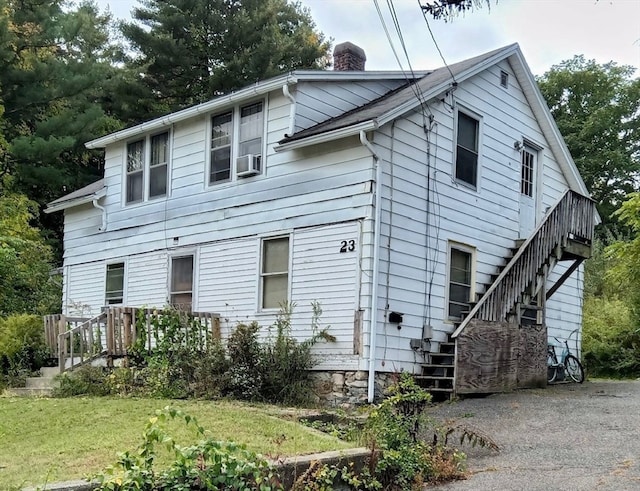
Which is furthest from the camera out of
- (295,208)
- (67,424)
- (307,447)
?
(295,208)

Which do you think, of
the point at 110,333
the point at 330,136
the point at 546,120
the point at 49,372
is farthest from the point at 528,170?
the point at 49,372

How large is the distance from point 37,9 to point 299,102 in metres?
18.5

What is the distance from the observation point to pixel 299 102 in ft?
38.8

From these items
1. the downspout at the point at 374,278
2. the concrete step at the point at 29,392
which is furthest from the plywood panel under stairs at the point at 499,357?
the concrete step at the point at 29,392

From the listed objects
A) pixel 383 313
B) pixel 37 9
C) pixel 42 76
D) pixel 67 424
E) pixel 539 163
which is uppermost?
pixel 37 9

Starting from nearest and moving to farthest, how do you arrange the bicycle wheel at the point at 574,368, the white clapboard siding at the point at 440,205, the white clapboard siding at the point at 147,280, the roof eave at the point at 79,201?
1. the white clapboard siding at the point at 440,205
2. the white clapboard siding at the point at 147,280
3. the bicycle wheel at the point at 574,368
4. the roof eave at the point at 79,201

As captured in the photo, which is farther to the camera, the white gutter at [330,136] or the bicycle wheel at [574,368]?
the bicycle wheel at [574,368]

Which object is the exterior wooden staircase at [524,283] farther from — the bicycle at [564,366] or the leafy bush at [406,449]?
the leafy bush at [406,449]

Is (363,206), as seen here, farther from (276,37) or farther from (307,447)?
(276,37)

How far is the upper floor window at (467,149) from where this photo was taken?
1266 centimetres

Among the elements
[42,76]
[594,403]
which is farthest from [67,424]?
[42,76]

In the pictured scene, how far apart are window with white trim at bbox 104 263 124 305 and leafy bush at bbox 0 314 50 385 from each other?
1581 millimetres

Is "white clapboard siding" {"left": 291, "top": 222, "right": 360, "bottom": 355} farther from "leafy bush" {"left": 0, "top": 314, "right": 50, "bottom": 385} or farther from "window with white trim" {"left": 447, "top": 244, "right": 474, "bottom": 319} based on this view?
"leafy bush" {"left": 0, "top": 314, "right": 50, "bottom": 385}

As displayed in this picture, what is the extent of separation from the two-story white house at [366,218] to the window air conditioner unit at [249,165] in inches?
1.6
